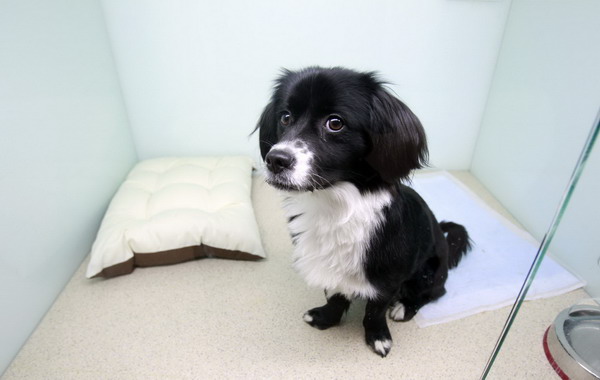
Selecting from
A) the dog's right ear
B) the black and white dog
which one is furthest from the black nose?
the dog's right ear

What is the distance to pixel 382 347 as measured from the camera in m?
1.24

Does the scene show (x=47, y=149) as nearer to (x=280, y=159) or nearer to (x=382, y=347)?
(x=280, y=159)

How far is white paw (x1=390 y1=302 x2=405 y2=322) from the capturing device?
137 cm

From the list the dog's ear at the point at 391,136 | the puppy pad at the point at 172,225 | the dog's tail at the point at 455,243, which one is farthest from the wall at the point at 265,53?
the dog's ear at the point at 391,136

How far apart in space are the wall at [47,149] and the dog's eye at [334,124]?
1168 mm

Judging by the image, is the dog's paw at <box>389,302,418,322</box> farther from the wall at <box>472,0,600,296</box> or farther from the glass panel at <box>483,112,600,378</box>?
the wall at <box>472,0,600,296</box>

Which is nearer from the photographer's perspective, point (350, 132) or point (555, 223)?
point (555, 223)

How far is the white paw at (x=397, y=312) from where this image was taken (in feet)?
4.49

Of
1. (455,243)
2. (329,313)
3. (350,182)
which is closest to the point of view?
(350,182)

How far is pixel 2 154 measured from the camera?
1.22m

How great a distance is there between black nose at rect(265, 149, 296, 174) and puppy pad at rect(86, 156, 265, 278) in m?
0.80

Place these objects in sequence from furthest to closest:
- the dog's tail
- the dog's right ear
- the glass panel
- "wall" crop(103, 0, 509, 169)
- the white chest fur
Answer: "wall" crop(103, 0, 509, 169)
the dog's tail
the dog's right ear
the white chest fur
the glass panel

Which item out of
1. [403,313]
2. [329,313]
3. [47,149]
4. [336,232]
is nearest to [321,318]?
[329,313]

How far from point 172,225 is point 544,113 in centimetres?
193
